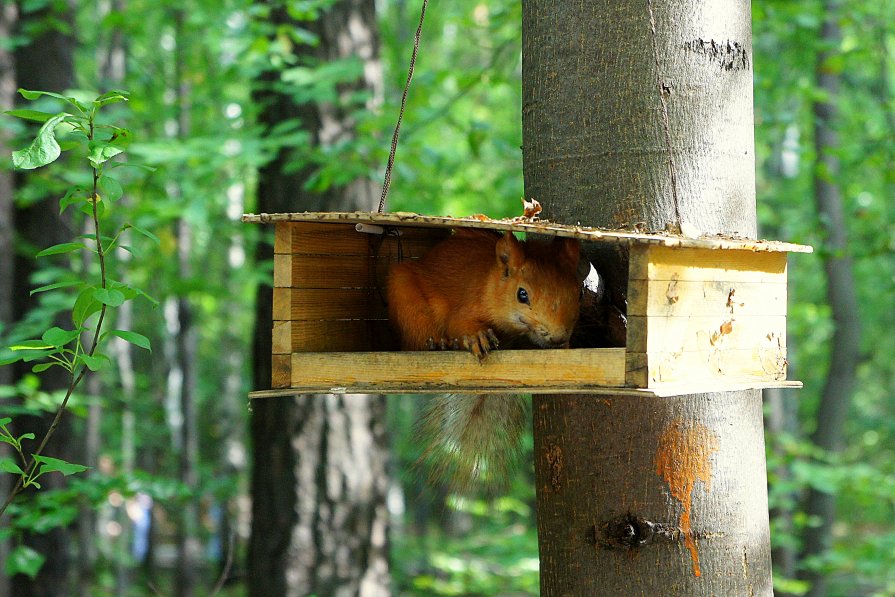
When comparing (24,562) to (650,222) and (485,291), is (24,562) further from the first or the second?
(650,222)

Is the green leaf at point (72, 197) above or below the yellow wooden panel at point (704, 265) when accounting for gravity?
above

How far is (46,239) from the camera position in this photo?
6664mm

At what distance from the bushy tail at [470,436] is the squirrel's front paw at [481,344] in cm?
40

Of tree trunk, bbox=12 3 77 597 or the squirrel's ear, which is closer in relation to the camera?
the squirrel's ear

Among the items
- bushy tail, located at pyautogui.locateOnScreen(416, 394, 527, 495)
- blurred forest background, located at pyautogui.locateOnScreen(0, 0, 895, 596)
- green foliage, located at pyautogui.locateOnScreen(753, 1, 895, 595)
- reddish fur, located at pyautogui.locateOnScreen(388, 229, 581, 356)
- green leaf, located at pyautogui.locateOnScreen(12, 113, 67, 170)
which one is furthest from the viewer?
green foliage, located at pyautogui.locateOnScreen(753, 1, 895, 595)

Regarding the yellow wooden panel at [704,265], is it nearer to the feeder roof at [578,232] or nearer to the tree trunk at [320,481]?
the feeder roof at [578,232]

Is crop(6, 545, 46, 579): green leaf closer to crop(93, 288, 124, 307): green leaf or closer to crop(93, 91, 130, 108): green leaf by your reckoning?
crop(93, 288, 124, 307): green leaf

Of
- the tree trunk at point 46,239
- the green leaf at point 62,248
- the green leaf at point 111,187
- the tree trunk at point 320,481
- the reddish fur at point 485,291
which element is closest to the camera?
the green leaf at point 62,248

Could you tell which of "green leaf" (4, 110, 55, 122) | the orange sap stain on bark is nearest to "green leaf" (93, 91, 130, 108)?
"green leaf" (4, 110, 55, 122)

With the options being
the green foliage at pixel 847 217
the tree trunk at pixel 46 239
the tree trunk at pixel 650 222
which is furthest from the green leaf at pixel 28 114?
the tree trunk at pixel 46 239

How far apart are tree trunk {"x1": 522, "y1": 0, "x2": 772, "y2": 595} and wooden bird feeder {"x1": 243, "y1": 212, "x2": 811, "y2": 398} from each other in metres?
0.15

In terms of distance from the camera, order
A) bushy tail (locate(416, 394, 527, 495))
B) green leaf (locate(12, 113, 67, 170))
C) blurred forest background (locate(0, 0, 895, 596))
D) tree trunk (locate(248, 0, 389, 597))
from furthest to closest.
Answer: tree trunk (locate(248, 0, 389, 597)), blurred forest background (locate(0, 0, 895, 596)), bushy tail (locate(416, 394, 527, 495)), green leaf (locate(12, 113, 67, 170))

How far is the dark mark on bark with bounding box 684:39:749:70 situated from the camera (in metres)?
2.16

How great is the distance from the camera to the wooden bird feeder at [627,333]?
1.78m
